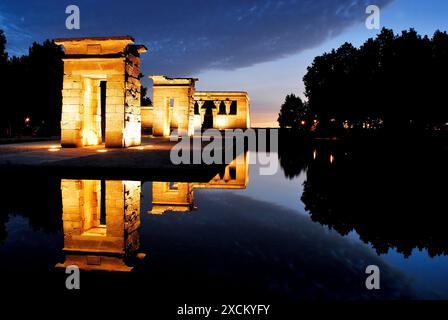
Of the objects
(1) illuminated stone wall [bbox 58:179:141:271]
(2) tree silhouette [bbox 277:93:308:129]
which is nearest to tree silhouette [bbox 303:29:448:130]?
(1) illuminated stone wall [bbox 58:179:141:271]

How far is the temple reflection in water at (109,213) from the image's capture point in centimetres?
339

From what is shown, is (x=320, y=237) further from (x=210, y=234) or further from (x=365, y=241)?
(x=210, y=234)

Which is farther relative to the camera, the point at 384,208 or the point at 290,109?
the point at 290,109

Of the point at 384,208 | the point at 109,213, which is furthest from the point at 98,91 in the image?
the point at 384,208

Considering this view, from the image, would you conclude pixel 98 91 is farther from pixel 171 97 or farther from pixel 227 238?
pixel 227 238

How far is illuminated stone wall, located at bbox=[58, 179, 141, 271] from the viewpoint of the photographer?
11.0 feet

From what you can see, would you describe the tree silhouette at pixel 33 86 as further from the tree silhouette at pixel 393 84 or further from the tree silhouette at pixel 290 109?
the tree silhouette at pixel 290 109

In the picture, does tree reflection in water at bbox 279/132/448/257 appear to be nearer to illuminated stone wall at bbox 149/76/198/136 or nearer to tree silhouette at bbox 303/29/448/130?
illuminated stone wall at bbox 149/76/198/136

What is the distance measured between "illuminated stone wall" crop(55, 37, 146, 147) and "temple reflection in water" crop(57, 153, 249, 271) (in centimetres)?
739

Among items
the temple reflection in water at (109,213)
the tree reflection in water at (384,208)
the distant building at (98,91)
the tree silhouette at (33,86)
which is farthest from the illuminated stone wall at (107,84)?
the tree silhouette at (33,86)

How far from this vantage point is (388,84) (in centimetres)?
3400

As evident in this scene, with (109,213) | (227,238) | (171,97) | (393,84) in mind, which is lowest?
(227,238)

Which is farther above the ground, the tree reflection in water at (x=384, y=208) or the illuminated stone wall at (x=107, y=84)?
the illuminated stone wall at (x=107, y=84)

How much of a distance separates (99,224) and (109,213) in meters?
0.33
